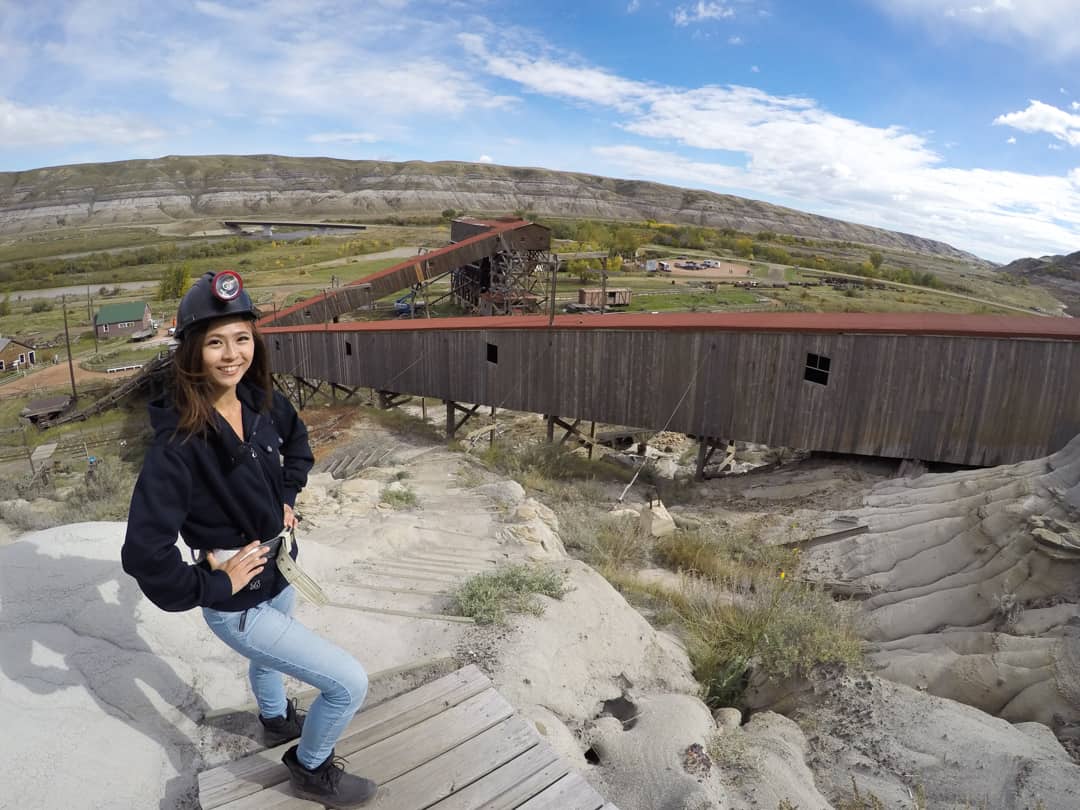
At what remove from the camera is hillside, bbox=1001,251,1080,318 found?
219ft

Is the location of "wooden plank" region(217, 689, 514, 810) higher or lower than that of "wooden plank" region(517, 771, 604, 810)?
higher

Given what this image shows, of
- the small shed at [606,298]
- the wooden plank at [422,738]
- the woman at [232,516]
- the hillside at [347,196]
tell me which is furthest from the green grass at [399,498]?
the hillside at [347,196]

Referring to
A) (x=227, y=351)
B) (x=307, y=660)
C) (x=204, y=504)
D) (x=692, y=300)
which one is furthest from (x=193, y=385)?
(x=692, y=300)

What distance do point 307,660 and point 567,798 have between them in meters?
1.78

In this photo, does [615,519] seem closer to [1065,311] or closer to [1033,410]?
[1033,410]

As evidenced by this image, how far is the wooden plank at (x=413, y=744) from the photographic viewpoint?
3549mm

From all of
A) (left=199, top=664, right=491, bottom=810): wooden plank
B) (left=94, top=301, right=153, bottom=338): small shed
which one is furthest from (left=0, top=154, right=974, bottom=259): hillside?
(left=199, top=664, right=491, bottom=810): wooden plank

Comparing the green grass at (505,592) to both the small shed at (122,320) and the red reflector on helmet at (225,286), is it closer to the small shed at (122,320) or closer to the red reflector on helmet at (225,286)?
the red reflector on helmet at (225,286)

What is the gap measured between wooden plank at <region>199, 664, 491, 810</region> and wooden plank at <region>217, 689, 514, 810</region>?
0.11 feet

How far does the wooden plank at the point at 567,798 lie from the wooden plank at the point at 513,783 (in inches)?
1.7

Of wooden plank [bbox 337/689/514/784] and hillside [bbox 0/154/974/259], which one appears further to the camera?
hillside [bbox 0/154/974/259]

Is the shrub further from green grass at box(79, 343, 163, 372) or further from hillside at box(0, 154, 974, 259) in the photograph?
hillside at box(0, 154, 974, 259)

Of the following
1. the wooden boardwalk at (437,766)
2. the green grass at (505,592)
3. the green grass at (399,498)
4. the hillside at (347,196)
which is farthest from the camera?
the hillside at (347,196)

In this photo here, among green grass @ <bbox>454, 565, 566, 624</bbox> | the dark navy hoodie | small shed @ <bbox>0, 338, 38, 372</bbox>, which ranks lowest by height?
small shed @ <bbox>0, 338, 38, 372</bbox>
